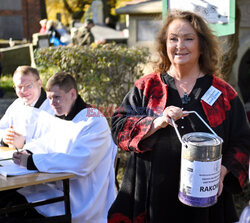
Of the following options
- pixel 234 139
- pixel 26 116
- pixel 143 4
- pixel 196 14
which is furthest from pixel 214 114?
pixel 143 4

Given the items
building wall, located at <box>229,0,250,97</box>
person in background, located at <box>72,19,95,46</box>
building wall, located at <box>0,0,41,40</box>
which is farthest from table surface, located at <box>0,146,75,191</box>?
person in background, located at <box>72,19,95,46</box>

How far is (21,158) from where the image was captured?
282 centimetres

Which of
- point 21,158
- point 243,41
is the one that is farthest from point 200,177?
point 243,41

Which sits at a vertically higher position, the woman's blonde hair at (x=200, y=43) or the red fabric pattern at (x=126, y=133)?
the woman's blonde hair at (x=200, y=43)

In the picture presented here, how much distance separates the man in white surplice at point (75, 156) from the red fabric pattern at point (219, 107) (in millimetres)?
1085

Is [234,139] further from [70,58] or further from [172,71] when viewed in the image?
[70,58]

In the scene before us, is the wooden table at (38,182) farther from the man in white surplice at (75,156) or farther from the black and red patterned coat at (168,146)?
the black and red patterned coat at (168,146)

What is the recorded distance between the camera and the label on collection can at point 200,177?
1678 millimetres

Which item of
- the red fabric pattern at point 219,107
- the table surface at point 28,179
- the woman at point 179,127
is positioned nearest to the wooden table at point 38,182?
the table surface at point 28,179

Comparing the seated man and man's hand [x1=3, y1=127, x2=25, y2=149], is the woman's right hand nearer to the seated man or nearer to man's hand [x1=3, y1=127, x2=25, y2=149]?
the seated man

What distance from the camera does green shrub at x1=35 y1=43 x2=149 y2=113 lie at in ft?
16.3

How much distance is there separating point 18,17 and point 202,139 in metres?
2.47

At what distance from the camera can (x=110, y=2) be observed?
2533 cm

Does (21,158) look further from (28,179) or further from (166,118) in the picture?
(166,118)
